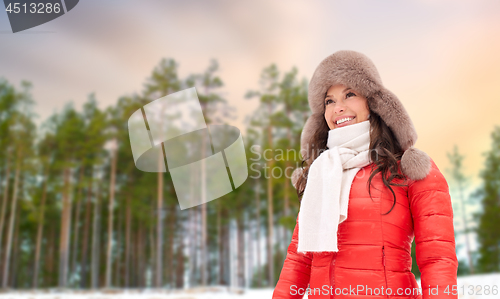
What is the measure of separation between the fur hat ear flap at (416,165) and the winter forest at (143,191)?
10.1 m

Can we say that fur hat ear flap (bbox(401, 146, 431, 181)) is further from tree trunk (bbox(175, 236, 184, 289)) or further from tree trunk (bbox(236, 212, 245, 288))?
tree trunk (bbox(175, 236, 184, 289))

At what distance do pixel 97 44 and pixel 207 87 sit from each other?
23.7 ft

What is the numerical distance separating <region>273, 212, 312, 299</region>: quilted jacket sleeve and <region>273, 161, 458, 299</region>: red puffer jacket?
89 mm

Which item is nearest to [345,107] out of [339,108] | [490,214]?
[339,108]

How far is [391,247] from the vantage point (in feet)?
3.83

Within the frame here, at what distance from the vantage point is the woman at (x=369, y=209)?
44.4 inches

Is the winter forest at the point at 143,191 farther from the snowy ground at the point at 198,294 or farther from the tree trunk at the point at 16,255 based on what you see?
the snowy ground at the point at 198,294

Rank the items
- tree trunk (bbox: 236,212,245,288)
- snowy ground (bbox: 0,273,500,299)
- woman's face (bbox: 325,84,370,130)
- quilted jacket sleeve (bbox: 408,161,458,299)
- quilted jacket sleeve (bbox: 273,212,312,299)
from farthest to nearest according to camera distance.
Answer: tree trunk (bbox: 236,212,245,288)
snowy ground (bbox: 0,273,500,299)
woman's face (bbox: 325,84,370,130)
quilted jacket sleeve (bbox: 273,212,312,299)
quilted jacket sleeve (bbox: 408,161,458,299)

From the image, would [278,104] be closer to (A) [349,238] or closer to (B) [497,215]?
(B) [497,215]

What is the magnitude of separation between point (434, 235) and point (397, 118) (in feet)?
1.61

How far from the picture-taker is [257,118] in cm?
1322

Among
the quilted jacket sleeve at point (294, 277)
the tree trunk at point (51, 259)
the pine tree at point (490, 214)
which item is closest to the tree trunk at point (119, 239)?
the tree trunk at point (51, 259)

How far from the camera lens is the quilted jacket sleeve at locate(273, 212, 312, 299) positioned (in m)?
1.33

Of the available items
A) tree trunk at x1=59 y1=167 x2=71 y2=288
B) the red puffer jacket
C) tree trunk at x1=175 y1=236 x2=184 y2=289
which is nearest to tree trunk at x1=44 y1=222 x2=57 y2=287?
tree trunk at x1=59 y1=167 x2=71 y2=288
